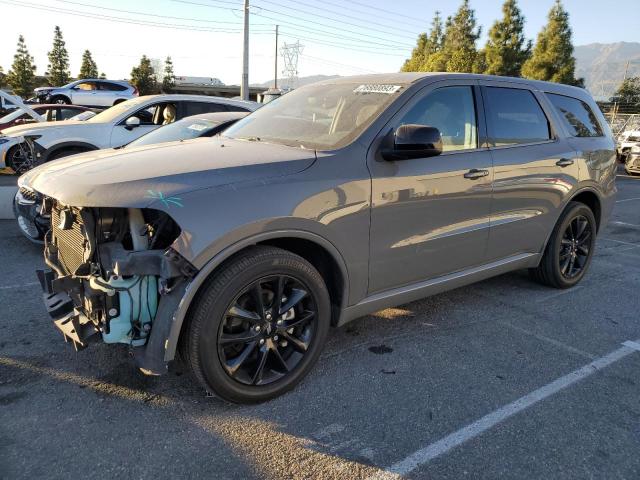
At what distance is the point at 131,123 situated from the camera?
8.17 m

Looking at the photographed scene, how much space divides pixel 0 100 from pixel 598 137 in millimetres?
20150

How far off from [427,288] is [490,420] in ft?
3.34

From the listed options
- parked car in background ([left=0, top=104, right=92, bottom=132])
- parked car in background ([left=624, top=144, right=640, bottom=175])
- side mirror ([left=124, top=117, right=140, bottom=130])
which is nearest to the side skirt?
side mirror ([left=124, top=117, right=140, bottom=130])

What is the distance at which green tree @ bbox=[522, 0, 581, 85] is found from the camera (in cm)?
2727

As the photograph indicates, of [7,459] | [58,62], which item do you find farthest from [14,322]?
[58,62]

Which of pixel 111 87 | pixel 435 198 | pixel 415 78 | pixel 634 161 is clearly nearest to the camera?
pixel 435 198

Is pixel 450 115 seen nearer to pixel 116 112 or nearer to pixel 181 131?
pixel 181 131

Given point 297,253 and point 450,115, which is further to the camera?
point 450,115

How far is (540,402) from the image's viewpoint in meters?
2.92

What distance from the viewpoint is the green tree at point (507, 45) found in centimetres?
2816

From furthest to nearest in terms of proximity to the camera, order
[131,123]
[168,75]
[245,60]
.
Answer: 1. [168,75]
2. [245,60]
3. [131,123]

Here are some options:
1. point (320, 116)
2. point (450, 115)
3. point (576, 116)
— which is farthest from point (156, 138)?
point (576, 116)

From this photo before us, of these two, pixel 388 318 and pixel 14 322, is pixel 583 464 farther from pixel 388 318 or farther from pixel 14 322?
pixel 14 322

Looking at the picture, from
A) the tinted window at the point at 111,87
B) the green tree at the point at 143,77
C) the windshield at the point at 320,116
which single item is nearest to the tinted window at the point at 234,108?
the windshield at the point at 320,116
